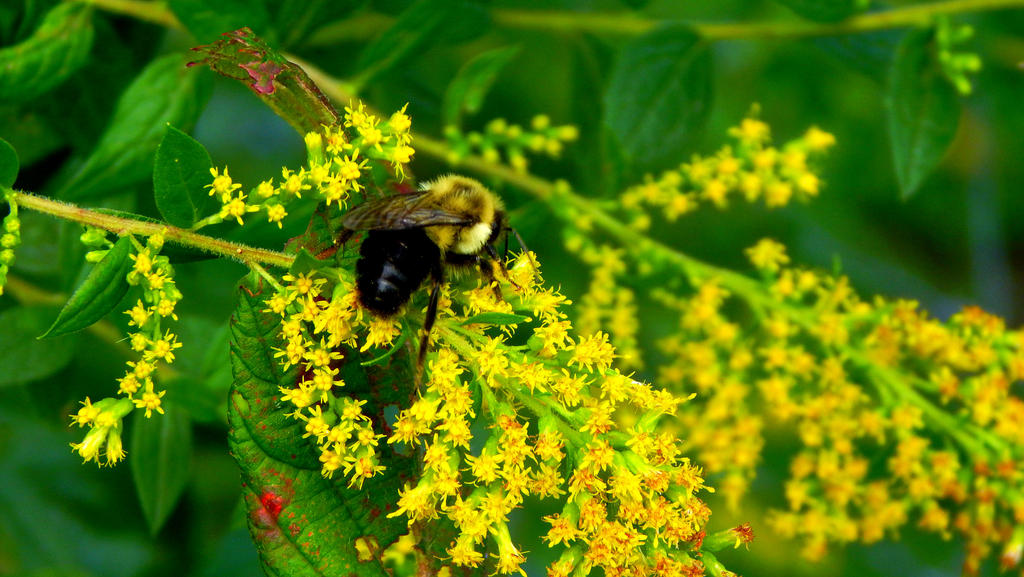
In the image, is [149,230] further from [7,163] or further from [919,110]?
[919,110]

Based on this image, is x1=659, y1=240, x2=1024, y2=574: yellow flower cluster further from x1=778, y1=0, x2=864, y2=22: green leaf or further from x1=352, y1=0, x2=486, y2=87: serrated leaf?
x1=352, y1=0, x2=486, y2=87: serrated leaf

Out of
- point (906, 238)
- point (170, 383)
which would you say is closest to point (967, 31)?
point (170, 383)

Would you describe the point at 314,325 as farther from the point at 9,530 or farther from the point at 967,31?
the point at 9,530

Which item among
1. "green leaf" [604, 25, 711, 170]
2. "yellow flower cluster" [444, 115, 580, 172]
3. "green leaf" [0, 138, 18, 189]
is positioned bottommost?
"green leaf" [0, 138, 18, 189]

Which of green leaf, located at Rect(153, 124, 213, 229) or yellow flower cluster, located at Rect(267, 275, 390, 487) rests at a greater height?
green leaf, located at Rect(153, 124, 213, 229)

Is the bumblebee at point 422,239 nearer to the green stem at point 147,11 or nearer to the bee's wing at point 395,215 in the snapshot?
the bee's wing at point 395,215

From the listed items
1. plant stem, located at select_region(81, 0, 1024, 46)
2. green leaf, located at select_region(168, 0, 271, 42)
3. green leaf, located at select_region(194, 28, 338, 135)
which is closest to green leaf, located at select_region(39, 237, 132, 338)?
green leaf, located at select_region(194, 28, 338, 135)

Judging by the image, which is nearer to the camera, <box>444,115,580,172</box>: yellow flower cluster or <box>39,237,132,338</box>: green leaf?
<box>39,237,132,338</box>: green leaf
